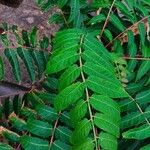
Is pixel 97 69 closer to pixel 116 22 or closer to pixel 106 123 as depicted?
pixel 106 123

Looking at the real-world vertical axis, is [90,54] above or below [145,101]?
above

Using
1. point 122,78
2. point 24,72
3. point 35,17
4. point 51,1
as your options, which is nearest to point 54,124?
point 122,78

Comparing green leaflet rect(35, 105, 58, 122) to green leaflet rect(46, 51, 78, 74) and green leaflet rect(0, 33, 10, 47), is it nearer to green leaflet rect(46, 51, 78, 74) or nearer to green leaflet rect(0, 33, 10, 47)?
green leaflet rect(46, 51, 78, 74)

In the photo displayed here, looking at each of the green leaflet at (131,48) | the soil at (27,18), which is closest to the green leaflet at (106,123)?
the green leaflet at (131,48)

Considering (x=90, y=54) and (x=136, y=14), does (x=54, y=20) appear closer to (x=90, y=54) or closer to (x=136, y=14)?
(x=136, y=14)

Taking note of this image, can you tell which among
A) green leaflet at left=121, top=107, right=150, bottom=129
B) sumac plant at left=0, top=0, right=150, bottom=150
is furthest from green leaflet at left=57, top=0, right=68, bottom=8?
green leaflet at left=121, top=107, right=150, bottom=129

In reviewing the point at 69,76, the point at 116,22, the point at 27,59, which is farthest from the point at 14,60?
the point at 69,76
